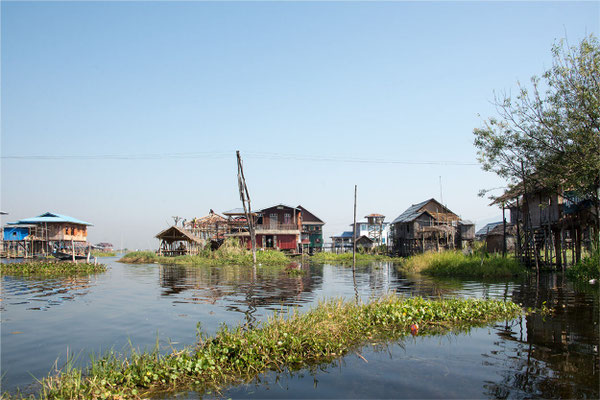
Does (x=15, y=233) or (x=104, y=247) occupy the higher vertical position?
(x=15, y=233)

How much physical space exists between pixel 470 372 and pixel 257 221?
53669 mm

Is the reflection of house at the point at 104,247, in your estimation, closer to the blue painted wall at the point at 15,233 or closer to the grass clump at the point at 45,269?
the blue painted wall at the point at 15,233

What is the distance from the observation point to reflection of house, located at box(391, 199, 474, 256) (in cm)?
4919

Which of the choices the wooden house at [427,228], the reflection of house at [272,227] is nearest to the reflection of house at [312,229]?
the reflection of house at [272,227]

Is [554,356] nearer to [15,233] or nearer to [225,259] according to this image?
[225,259]

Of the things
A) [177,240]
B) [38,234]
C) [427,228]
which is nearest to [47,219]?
[38,234]

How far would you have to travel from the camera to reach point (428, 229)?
48969 mm

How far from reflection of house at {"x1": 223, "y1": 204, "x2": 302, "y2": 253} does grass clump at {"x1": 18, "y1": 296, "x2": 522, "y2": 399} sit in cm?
4175

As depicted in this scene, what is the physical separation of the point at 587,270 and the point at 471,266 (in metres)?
6.65

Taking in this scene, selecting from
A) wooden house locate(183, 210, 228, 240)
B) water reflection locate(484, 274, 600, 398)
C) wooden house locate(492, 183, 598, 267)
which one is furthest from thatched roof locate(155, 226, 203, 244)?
water reflection locate(484, 274, 600, 398)

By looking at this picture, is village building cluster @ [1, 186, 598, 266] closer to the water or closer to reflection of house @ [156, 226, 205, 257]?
reflection of house @ [156, 226, 205, 257]

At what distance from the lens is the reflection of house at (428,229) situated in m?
49.2

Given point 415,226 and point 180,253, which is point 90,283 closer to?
point 180,253

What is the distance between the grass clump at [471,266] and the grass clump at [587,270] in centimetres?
315
